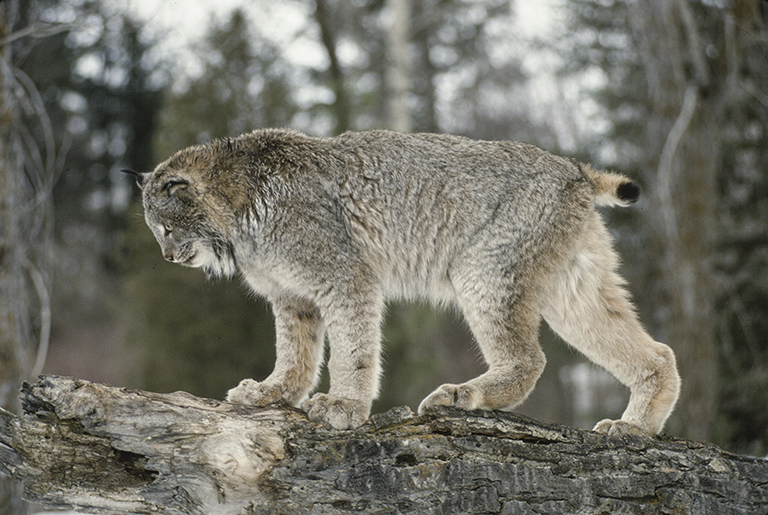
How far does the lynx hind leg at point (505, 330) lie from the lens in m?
4.15

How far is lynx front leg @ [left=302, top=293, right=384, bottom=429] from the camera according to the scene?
4.04 m

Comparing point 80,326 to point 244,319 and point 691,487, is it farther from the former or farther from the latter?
point 691,487

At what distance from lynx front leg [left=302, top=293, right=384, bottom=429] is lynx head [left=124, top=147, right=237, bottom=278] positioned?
95 centimetres

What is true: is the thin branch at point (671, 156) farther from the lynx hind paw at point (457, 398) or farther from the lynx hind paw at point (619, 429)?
the lynx hind paw at point (457, 398)

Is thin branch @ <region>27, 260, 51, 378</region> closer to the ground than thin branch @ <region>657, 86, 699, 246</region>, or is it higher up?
closer to the ground

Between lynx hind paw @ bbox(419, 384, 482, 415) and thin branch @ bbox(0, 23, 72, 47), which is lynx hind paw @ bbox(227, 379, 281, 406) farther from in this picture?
thin branch @ bbox(0, 23, 72, 47)

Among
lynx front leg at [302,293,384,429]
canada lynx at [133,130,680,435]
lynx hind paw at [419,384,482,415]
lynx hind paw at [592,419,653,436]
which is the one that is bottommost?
lynx hind paw at [592,419,653,436]

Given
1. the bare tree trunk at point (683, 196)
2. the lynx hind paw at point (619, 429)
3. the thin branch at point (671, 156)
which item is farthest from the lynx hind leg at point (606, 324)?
the bare tree trunk at point (683, 196)

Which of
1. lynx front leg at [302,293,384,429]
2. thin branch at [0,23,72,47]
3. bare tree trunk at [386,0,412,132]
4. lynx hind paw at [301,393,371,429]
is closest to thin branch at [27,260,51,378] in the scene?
thin branch at [0,23,72,47]

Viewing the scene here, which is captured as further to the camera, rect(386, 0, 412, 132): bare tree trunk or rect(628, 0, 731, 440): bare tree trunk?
rect(386, 0, 412, 132): bare tree trunk

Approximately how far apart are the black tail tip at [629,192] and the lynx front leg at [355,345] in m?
1.73

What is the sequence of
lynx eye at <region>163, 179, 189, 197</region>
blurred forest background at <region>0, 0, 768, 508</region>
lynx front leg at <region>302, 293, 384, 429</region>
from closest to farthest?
lynx front leg at <region>302, 293, 384, 429</region> → lynx eye at <region>163, 179, 189, 197</region> → blurred forest background at <region>0, 0, 768, 508</region>

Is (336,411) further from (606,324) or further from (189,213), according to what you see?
(606,324)

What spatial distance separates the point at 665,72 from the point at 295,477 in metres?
6.29
